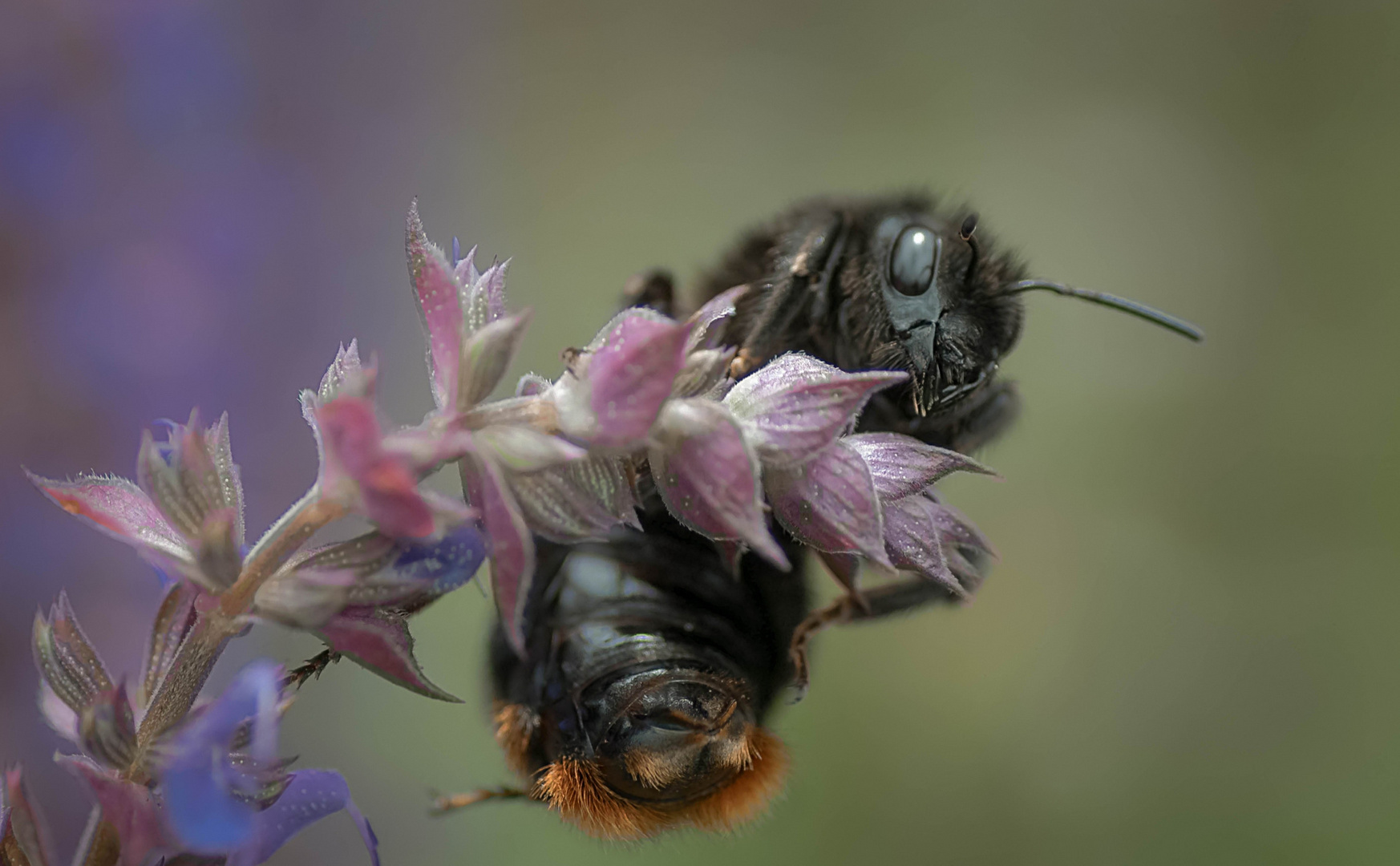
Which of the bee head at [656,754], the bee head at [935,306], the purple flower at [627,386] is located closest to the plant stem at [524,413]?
the purple flower at [627,386]

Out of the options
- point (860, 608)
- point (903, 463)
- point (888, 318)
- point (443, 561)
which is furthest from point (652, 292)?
point (443, 561)

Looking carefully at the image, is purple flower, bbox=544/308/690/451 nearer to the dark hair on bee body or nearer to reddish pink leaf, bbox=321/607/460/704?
reddish pink leaf, bbox=321/607/460/704

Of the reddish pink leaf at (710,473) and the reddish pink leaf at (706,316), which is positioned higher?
the reddish pink leaf at (706,316)

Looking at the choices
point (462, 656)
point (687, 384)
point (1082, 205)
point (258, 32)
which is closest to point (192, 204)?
point (258, 32)

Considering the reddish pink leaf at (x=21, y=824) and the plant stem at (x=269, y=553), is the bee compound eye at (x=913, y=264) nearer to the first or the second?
the plant stem at (x=269, y=553)

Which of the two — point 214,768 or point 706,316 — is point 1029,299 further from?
point 214,768

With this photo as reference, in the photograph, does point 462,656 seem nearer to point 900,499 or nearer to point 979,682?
point 979,682

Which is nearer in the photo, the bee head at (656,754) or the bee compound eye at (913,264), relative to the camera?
the bee head at (656,754)

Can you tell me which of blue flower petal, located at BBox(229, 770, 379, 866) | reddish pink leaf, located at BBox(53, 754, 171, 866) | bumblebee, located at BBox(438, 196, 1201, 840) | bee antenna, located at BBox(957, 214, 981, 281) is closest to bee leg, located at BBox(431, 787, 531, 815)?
bumblebee, located at BBox(438, 196, 1201, 840)
